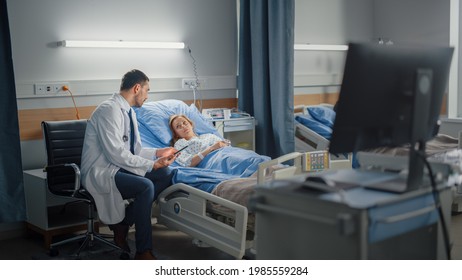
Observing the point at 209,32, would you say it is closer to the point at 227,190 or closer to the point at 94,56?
the point at 94,56

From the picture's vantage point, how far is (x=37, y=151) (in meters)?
4.14

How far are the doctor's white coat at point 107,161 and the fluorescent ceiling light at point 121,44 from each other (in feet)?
2.79

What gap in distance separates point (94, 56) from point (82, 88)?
0.27m

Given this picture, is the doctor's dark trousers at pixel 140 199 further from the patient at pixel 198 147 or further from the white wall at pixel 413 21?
the white wall at pixel 413 21

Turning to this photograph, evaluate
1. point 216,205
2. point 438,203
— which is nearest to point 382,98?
point 438,203

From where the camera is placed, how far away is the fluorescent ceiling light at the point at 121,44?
4.15 metres

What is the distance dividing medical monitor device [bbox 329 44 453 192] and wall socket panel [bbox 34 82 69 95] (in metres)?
2.72

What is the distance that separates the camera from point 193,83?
4.87 metres

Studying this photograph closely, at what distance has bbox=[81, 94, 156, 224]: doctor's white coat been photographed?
3.47m

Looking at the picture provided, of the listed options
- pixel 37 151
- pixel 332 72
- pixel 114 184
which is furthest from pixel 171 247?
pixel 332 72

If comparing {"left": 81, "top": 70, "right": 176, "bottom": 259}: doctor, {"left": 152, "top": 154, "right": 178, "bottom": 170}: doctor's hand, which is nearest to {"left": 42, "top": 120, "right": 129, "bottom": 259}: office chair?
{"left": 81, "top": 70, "right": 176, "bottom": 259}: doctor

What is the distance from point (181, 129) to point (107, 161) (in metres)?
0.83

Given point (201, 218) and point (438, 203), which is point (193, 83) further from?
point (438, 203)

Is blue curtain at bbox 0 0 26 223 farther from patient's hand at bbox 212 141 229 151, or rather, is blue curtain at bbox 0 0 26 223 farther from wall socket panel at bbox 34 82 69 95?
patient's hand at bbox 212 141 229 151
